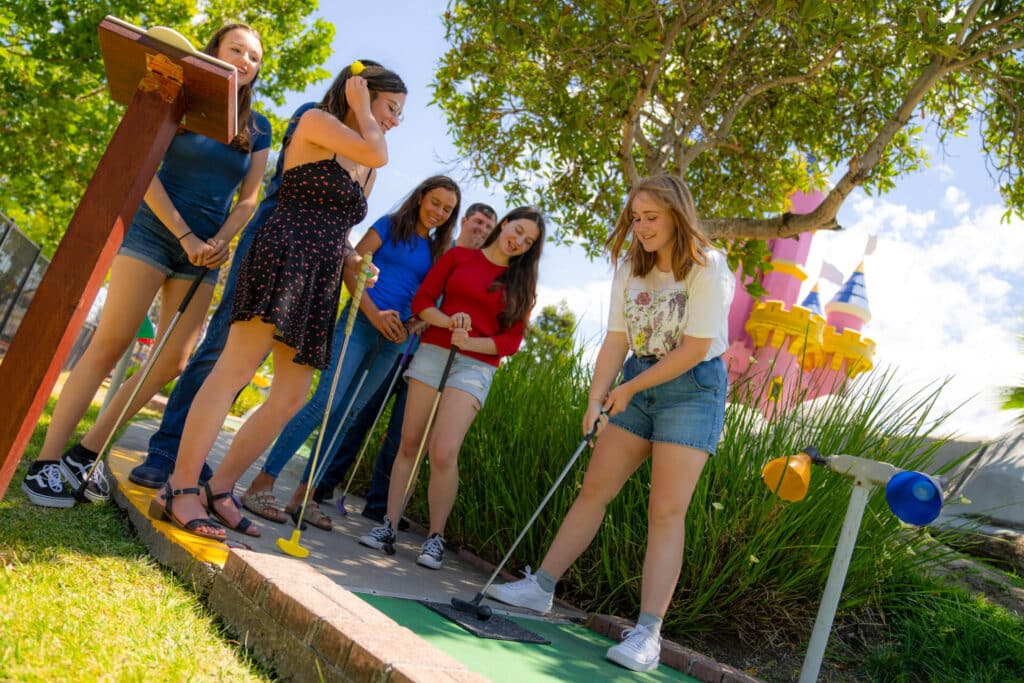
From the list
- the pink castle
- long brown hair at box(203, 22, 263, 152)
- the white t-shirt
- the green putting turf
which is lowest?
the green putting turf

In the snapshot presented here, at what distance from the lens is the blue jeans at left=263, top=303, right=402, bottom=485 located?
3723mm

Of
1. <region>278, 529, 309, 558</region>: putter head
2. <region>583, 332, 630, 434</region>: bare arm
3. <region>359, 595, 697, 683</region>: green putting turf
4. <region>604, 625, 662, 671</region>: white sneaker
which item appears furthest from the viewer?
<region>583, 332, 630, 434</region>: bare arm

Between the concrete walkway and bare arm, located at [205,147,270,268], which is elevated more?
bare arm, located at [205,147,270,268]

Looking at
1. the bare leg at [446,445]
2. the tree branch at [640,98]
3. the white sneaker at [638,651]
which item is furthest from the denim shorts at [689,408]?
the tree branch at [640,98]

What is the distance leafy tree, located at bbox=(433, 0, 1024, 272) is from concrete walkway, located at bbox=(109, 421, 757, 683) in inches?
117

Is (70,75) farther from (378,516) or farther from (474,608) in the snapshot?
(474,608)

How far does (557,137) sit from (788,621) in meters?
4.02

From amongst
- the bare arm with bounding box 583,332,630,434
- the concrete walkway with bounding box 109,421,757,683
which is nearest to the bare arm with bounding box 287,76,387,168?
the bare arm with bounding box 583,332,630,434

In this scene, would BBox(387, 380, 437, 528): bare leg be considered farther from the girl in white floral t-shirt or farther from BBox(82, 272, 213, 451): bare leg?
BBox(82, 272, 213, 451): bare leg

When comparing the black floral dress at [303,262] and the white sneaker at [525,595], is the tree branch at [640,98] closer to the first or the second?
the black floral dress at [303,262]

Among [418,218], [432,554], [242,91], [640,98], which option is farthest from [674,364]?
[640,98]

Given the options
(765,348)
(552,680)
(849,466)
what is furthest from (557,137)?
(765,348)

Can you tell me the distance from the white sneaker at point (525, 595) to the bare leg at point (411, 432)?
2.75 feet

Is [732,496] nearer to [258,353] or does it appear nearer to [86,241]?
[258,353]
